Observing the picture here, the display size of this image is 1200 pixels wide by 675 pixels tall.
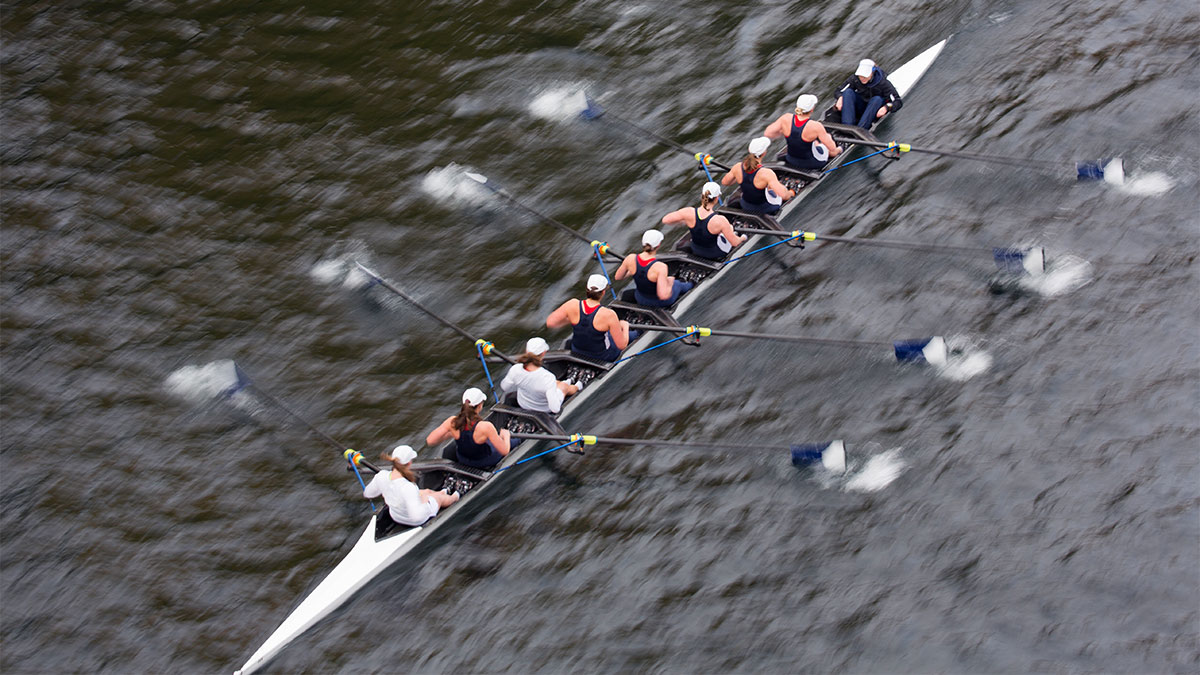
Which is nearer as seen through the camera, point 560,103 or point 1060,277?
point 1060,277

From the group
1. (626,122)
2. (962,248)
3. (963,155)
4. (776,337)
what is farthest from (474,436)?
(963,155)

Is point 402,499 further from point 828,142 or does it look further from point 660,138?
point 660,138

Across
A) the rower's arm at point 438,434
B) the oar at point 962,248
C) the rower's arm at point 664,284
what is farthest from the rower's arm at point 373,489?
the oar at point 962,248

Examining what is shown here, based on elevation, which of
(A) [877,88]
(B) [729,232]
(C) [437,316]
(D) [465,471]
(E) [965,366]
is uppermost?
(A) [877,88]

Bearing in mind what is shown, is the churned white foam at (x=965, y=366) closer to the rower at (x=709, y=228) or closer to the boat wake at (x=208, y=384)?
Answer: the rower at (x=709, y=228)

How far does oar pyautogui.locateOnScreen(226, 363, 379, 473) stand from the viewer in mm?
13750

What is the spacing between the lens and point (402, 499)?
42.1 ft

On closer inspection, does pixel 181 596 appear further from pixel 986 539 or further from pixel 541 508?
pixel 986 539

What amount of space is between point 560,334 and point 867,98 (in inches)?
272

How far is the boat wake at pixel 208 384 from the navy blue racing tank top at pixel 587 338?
16.4ft

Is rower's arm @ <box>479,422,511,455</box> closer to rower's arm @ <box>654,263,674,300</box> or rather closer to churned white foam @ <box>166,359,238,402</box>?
rower's arm @ <box>654,263,674,300</box>

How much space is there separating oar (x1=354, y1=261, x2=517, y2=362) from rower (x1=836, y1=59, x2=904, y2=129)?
749cm

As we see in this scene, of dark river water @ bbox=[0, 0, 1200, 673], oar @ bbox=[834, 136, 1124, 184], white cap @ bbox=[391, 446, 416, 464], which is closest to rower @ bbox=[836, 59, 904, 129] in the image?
oar @ bbox=[834, 136, 1124, 184]

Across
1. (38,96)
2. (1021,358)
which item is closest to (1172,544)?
(1021,358)
